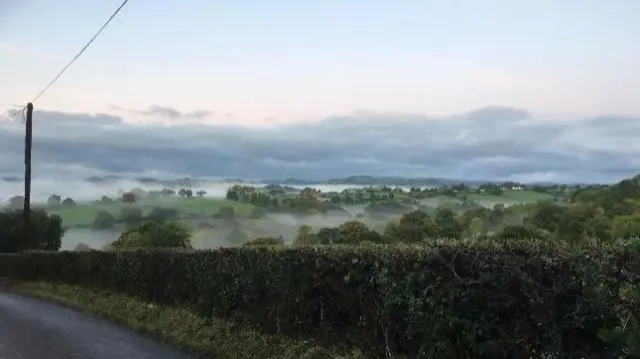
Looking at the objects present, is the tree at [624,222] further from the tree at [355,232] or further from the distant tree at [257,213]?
the distant tree at [257,213]

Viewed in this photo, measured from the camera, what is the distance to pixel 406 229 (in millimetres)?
15352

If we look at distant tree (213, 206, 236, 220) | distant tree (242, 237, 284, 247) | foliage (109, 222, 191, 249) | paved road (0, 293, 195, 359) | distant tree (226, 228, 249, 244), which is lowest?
paved road (0, 293, 195, 359)

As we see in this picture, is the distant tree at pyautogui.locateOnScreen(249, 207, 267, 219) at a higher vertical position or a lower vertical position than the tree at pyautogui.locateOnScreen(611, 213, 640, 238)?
lower

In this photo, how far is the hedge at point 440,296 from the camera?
19.7 ft

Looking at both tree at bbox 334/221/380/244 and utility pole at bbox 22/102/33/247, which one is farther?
utility pole at bbox 22/102/33/247

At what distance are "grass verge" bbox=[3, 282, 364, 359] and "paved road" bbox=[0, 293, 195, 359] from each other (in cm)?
35

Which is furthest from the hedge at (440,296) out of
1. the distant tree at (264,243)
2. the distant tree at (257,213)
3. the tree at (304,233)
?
the distant tree at (257,213)

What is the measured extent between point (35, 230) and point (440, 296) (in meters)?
41.8

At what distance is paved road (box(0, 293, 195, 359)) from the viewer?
1119cm

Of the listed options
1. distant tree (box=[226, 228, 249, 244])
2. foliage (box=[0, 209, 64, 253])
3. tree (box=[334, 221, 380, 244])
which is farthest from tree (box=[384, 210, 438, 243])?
foliage (box=[0, 209, 64, 253])

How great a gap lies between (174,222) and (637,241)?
28.3 metres

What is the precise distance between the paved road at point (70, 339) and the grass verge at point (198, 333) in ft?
1.14

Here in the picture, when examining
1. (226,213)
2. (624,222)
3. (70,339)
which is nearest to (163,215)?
(226,213)

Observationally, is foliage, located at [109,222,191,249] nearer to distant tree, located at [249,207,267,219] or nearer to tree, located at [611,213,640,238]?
distant tree, located at [249,207,267,219]
